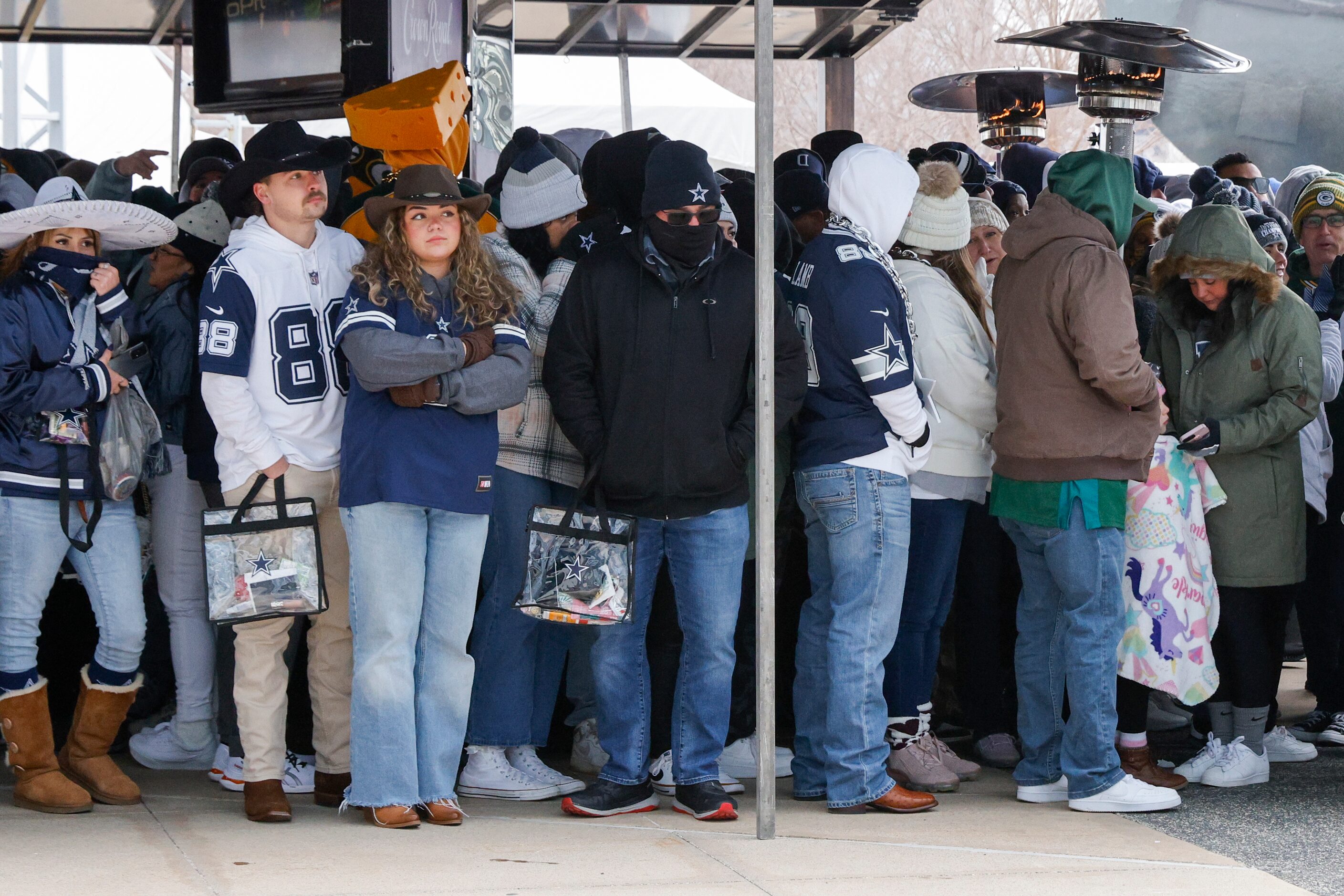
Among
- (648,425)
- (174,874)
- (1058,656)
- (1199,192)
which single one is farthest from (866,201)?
(1199,192)

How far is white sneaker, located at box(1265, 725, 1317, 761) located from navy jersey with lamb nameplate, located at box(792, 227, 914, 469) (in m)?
2.05

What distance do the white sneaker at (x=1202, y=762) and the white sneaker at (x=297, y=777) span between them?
8.86ft

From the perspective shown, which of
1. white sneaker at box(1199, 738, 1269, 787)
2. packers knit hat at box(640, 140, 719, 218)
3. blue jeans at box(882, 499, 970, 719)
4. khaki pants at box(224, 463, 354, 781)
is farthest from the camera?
white sneaker at box(1199, 738, 1269, 787)

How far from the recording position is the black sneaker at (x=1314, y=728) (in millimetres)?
5895

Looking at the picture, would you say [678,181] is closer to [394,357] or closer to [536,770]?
[394,357]

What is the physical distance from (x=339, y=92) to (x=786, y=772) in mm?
3499

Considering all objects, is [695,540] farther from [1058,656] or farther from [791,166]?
[791,166]

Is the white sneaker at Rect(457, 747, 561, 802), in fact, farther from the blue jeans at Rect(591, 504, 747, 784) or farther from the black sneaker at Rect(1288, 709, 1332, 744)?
the black sneaker at Rect(1288, 709, 1332, 744)

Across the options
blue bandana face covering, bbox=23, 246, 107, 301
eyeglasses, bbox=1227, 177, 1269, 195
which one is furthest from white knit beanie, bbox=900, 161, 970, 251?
eyeglasses, bbox=1227, 177, 1269, 195

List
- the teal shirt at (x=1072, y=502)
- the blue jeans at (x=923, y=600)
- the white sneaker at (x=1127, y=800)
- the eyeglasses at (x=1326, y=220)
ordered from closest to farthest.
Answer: the teal shirt at (x=1072, y=502)
the white sneaker at (x=1127, y=800)
the blue jeans at (x=923, y=600)
the eyeglasses at (x=1326, y=220)

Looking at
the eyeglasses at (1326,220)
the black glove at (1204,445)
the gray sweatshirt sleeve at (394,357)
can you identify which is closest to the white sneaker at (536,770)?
the gray sweatshirt sleeve at (394,357)

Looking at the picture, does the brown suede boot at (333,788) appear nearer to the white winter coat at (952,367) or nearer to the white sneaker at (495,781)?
the white sneaker at (495,781)

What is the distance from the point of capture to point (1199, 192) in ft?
25.3

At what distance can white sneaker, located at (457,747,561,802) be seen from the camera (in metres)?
4.89
